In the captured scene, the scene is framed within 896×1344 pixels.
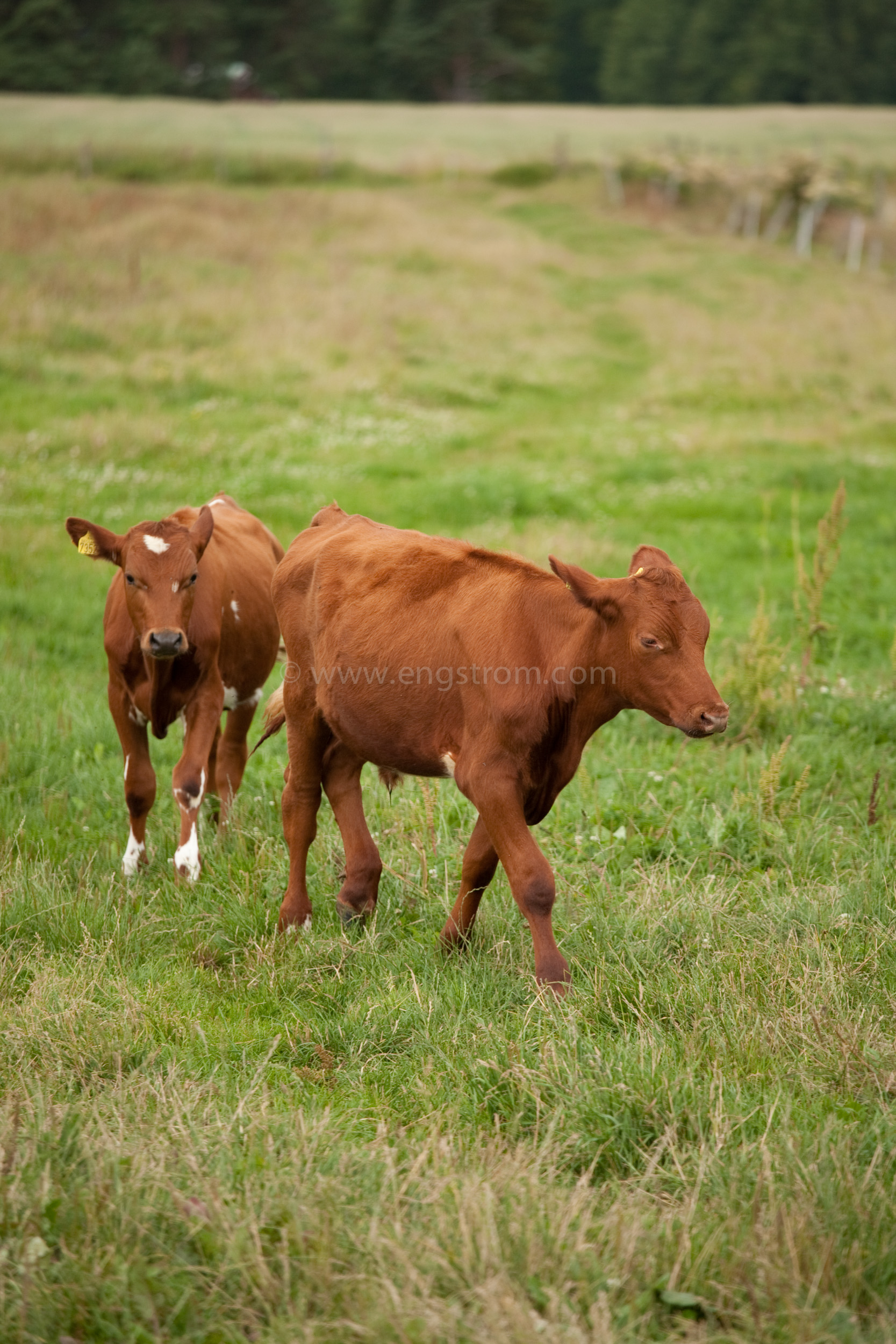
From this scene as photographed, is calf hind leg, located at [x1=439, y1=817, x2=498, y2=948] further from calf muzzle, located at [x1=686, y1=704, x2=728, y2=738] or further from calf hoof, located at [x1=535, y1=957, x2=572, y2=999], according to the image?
calf muzzle, located at [x1=686, y1=704, x2=728, y2=738]

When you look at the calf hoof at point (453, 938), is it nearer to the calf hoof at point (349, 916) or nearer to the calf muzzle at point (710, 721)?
the calf hoof at point (349, 916)

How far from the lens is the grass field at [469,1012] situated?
3.02 m

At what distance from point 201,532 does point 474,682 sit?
2146mm

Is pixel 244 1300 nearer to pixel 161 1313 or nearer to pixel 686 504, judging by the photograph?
pixel 161 1313

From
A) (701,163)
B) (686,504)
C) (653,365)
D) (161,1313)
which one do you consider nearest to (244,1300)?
(161,1313)

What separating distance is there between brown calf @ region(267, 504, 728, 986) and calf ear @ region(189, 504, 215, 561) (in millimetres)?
704

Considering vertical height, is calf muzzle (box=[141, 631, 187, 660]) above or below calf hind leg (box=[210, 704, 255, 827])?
above

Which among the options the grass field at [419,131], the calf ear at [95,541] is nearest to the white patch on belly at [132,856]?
the calf ear at [95,541]

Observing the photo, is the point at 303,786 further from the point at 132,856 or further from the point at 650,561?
the point at 650,561

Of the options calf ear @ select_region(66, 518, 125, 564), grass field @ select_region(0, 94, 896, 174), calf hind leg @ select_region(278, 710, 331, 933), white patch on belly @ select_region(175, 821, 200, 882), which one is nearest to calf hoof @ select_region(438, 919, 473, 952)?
calf hind leg @ select_region(278, 710, 331, 933)

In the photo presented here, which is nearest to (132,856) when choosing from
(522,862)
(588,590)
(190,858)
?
(190,858)

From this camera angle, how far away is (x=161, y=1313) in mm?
3004

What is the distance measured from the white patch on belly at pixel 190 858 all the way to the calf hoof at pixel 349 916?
0.89 metres

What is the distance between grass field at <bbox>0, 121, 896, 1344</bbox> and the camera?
119 inches
